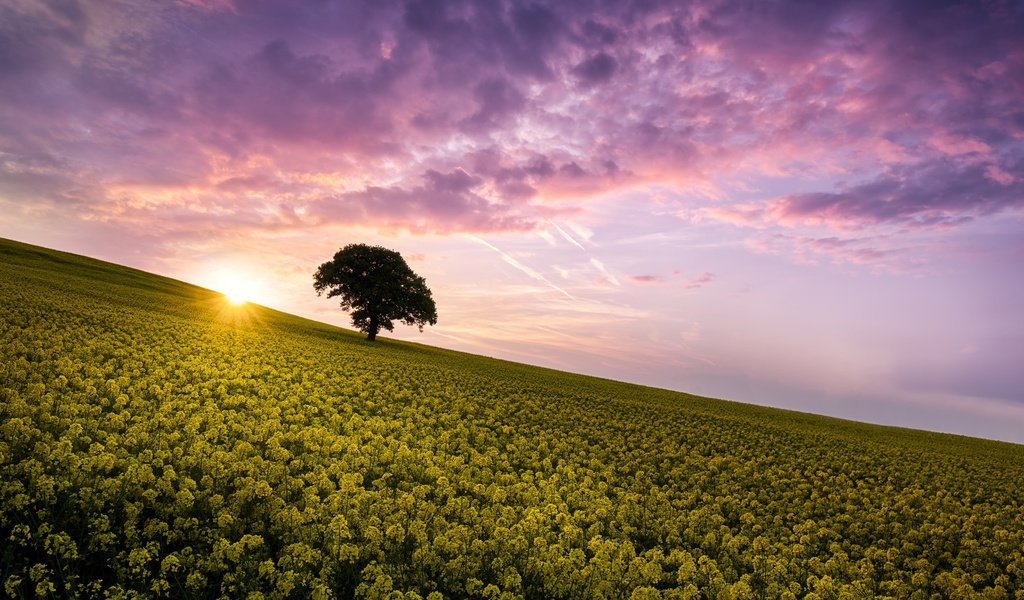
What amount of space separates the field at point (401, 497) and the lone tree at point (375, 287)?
113 ft

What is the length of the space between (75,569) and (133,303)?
4875cm

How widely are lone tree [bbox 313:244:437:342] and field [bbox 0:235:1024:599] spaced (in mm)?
34500

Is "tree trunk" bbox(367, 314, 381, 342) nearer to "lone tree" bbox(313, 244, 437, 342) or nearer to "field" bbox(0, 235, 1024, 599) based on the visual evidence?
"lone tree" bbox(313, 244, 437, 342)

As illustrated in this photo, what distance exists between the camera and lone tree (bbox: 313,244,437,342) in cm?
6369

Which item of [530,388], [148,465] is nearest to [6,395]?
[148,465]

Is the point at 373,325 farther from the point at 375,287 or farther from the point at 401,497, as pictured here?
the point at 401,497

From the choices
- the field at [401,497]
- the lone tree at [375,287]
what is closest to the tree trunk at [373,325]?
the lone tree at [375,287]

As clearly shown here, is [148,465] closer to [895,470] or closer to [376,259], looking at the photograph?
[895,470]

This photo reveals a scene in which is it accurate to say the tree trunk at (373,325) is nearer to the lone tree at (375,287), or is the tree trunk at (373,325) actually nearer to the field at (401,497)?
the lone tree at (375,287)

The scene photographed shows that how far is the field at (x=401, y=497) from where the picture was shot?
878 centimetres

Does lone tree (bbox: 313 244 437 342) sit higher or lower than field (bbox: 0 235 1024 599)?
higher

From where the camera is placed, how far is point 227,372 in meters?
21.4

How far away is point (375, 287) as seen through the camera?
63.0 metres

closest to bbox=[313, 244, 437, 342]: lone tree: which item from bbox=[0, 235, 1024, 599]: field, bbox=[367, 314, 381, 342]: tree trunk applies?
bbox=[367, 314, 381, 342]: tree trunk
